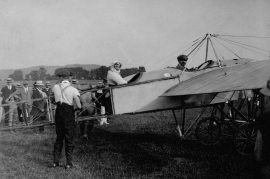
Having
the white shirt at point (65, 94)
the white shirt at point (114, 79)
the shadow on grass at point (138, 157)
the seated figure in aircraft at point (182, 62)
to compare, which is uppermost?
the seated figure in aircraft at point (182, 62)

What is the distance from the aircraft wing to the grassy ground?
1.60 meters

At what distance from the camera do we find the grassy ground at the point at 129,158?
539 cm

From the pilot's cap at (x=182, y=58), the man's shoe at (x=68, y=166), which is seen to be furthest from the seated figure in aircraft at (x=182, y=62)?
the man's shoe at (x=68, y=166)

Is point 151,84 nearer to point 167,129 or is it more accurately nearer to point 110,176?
point 110,176

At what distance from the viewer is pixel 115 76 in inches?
278

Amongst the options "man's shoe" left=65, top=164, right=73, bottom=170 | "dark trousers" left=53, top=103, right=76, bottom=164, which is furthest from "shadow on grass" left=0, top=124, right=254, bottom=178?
"dark trousers" left=53, top=103, right=76, bottom=164

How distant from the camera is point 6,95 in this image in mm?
12430

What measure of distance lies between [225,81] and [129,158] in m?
2.94

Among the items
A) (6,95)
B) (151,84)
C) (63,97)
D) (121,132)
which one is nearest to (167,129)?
(121,132)

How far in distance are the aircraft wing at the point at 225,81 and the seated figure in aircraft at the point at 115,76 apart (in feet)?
3.90

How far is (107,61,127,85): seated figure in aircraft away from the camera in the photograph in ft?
23.0

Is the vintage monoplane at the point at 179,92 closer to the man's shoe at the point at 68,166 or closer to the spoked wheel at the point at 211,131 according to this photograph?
the spoked wheel at the point at 211,131

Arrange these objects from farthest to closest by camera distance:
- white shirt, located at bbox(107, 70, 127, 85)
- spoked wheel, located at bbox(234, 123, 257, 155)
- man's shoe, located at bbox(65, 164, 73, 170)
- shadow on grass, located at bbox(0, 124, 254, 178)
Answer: white shirt, located at bbox(107, 70, 127, 85)
spoked wheel, located at bbox(234, 123, 257, 155)
man's shoe, located at bbox(65, 164, 73, 170)
shadow on grass, located at bbox(0, 124, 254, 178)

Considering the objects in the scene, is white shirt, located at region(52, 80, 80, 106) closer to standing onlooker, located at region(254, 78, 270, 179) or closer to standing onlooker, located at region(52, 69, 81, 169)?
standing onlooker, located at region(52, 69, 81, 169)
